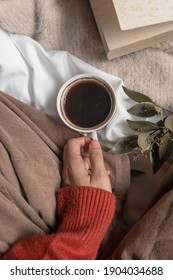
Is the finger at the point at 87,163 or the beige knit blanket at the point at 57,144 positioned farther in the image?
the finger at the point at 87,163

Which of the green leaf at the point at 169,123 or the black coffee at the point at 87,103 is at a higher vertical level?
the black coffee at the point at 87,103

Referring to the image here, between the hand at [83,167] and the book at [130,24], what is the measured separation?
0.64ft

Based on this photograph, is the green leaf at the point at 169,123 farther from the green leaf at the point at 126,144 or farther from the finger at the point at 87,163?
the finger at the point at 87,163

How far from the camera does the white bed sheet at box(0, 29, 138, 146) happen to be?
97 cm

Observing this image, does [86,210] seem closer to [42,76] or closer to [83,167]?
[83,167]

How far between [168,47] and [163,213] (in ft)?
1.16

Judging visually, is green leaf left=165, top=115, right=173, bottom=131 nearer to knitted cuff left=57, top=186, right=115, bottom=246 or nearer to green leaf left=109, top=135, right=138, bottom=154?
green leaf left=109, top=135, right=138, bottom=154

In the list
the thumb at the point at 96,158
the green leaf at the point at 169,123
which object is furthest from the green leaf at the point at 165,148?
the thumb at the point at 96,158

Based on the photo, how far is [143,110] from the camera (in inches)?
37.3

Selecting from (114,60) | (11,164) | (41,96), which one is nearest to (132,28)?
(114,60)

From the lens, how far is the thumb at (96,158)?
95 centimetres

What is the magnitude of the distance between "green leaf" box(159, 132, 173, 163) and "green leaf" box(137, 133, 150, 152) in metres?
0.03

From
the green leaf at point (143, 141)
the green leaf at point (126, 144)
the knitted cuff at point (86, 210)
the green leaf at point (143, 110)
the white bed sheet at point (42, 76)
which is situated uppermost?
the white bed sheet at point (42, 76)

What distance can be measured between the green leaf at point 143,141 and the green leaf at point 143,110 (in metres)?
0.05
